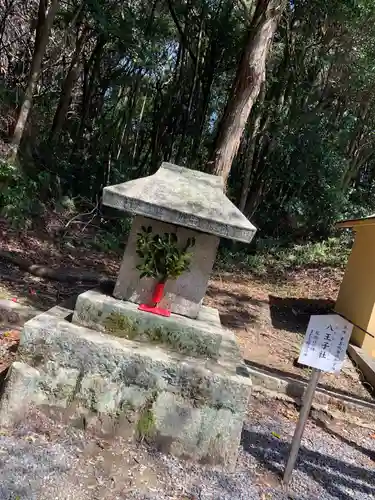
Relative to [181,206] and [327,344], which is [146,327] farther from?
[327,344]

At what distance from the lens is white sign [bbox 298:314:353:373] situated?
3.84m

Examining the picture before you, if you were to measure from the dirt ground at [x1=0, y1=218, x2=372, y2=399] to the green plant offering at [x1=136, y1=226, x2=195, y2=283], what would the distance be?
1.87 metres

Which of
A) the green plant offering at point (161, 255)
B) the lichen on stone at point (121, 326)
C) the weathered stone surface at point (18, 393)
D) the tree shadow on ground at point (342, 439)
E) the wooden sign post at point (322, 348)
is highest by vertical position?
the green plant offering at point (161, 255)

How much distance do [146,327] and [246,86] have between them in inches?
205

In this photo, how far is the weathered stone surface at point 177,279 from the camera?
14.5 ft

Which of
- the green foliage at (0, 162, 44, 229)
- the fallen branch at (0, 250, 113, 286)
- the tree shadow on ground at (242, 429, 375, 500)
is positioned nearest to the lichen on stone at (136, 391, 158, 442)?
the tree shadow on ground at (242, 429, 375, 500)

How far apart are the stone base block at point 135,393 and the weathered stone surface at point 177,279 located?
0.63 m

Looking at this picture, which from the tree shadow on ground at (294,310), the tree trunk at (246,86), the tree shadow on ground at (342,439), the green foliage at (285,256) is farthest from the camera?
the green foliage at (285,256)

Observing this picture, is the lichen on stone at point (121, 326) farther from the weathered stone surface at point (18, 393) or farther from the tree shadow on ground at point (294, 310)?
the tree shadow on ground at point (294, 310)

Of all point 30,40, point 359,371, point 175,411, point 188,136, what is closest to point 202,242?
point 175,411

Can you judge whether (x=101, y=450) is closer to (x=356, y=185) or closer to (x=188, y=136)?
(x=188, y=136)

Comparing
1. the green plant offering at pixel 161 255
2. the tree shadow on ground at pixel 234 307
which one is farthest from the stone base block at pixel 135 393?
the tree shadow on ground at pixel 234 307

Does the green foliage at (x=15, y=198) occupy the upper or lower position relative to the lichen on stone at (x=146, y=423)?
upper

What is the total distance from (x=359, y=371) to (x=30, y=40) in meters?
12.5
